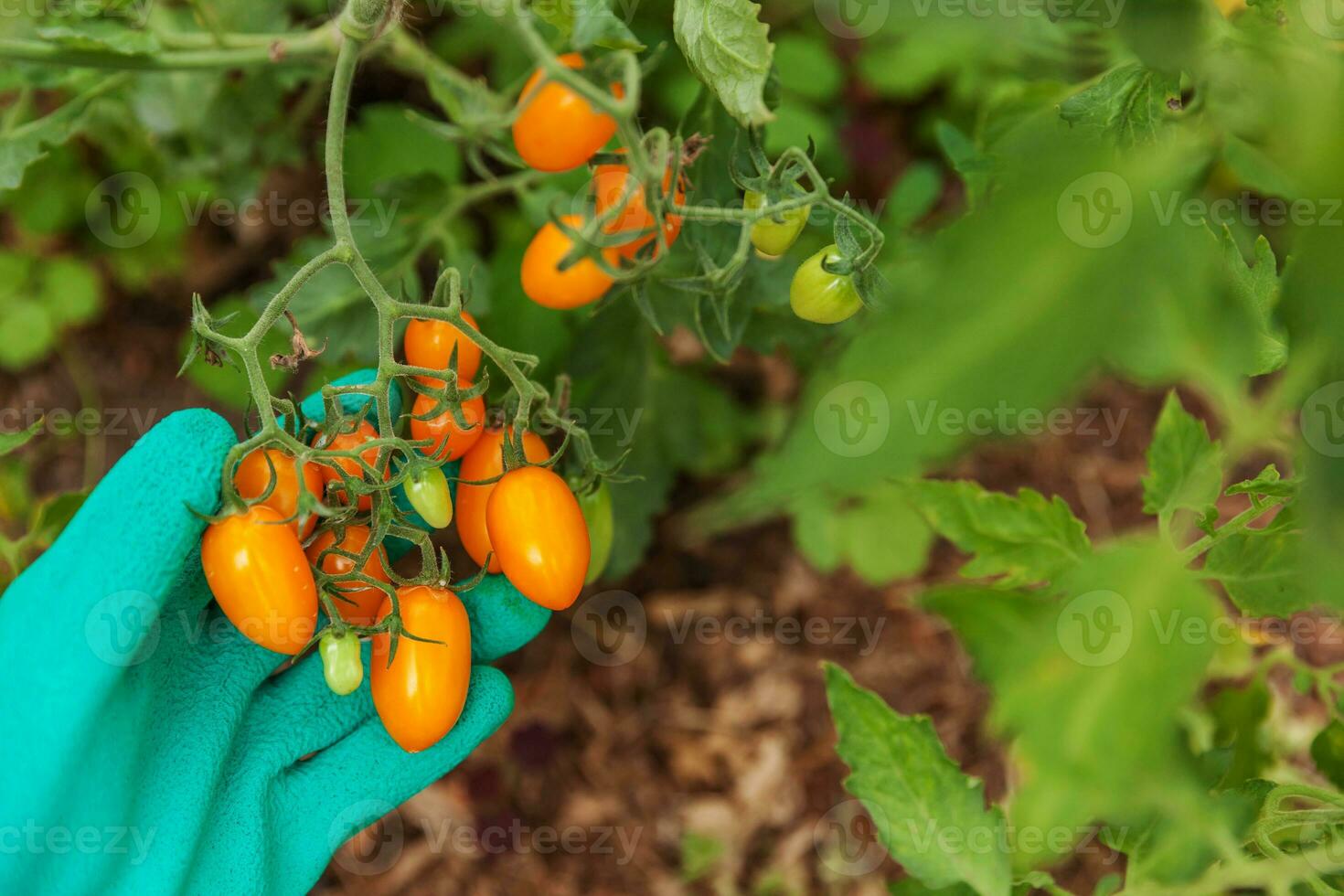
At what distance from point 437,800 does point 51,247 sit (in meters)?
1.60

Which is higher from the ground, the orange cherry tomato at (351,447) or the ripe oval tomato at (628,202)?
the ripe oval tomato at (628,202)

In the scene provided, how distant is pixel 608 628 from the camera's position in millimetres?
2395

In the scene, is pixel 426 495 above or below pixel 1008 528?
above

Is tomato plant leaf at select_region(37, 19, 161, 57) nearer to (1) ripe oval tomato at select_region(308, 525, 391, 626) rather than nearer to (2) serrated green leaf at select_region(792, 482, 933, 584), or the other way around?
(1) ripe oval tomato at select_region(308, 525, 391, 626)

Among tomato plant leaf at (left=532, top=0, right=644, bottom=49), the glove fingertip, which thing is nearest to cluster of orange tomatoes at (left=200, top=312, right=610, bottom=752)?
the glove fingertip

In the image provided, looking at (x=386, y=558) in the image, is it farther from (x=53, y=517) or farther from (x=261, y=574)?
(x=53, y=517)

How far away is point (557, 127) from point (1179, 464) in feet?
2.86

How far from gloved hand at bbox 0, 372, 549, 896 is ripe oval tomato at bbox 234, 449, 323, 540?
0.12 ft

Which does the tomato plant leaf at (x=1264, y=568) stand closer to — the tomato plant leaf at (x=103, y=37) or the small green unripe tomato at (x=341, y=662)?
the small green unripe tomato at (x=341, y=662)

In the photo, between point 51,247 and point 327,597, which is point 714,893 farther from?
point 51,247

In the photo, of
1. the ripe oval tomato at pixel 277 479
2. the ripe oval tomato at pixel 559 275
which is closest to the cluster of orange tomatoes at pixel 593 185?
the ripe oval tomato at pixel 559 275

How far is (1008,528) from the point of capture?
1345 millimetres

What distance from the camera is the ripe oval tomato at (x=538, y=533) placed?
116 cm

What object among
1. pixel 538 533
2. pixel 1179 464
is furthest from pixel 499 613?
pixel 1179 464
